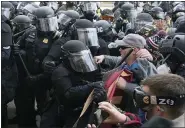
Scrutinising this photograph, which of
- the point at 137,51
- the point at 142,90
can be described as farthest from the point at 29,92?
the point at 142,90

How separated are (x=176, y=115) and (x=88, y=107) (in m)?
1.51

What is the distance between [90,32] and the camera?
5754mm

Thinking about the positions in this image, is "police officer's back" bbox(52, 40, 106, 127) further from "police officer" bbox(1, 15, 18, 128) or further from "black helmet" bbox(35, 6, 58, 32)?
"black helmet" bbox(35, 6, 58, 32)

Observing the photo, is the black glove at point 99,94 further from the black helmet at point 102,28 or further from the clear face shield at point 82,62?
the black helmet at point 102,28

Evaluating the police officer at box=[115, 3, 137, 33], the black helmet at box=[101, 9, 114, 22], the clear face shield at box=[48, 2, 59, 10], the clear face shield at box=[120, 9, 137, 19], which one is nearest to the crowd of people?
the police officer at box=[115, 3, 137, 33]

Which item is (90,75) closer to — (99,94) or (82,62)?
(82,62)

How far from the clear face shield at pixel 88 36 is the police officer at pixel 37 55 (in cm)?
72

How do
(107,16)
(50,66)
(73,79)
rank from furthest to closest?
(107,16), (50,66), (73,79)

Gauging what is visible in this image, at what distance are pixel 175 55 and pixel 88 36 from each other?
7.37ft

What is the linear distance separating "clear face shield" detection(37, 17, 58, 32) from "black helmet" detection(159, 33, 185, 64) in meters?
2.92

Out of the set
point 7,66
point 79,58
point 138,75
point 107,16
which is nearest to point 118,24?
point 107,16

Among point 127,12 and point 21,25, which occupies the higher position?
point 21,25

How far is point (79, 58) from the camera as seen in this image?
4.60 metres

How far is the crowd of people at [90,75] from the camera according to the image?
2742mm
